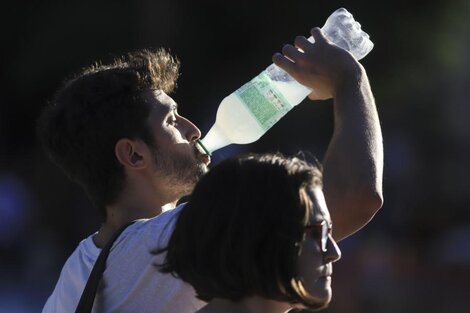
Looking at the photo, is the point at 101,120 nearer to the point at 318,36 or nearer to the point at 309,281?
the point at 318,36

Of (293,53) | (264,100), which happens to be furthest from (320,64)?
(264,100)

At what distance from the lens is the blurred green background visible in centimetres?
1425

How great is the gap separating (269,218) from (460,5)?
12.5m

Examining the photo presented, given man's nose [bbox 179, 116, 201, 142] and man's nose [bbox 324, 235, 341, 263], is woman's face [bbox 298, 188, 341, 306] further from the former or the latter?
man's nose [bbox 179, 116, 201, 142]

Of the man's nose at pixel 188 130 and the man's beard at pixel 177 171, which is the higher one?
the man's nose at pixel 188 130

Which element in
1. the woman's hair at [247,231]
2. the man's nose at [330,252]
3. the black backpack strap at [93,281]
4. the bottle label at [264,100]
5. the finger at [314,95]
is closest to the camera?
Result: the woman's hair at [247,231]

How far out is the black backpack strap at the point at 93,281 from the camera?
7.79 ft

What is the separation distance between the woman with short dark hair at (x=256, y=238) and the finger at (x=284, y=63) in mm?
635

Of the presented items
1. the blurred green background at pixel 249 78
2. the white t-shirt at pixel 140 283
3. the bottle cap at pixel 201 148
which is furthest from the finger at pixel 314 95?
the blurred green background at pixel 249 78

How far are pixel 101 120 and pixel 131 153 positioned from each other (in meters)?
0.12

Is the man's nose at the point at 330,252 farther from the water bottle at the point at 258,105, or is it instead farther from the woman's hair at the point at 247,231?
the water bottle at the point at 258,105

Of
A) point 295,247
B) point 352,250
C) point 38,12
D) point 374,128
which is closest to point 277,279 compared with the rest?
point 295,247

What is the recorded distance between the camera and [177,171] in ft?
9.14

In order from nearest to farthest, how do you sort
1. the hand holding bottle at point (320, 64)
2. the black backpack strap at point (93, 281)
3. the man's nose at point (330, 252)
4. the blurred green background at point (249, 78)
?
the man's nose at point (330, 252) < the black backpack strap at point (93, 281) < the hand holding bottle at point (320, 64) < the blurred green background at point (249, 78)
